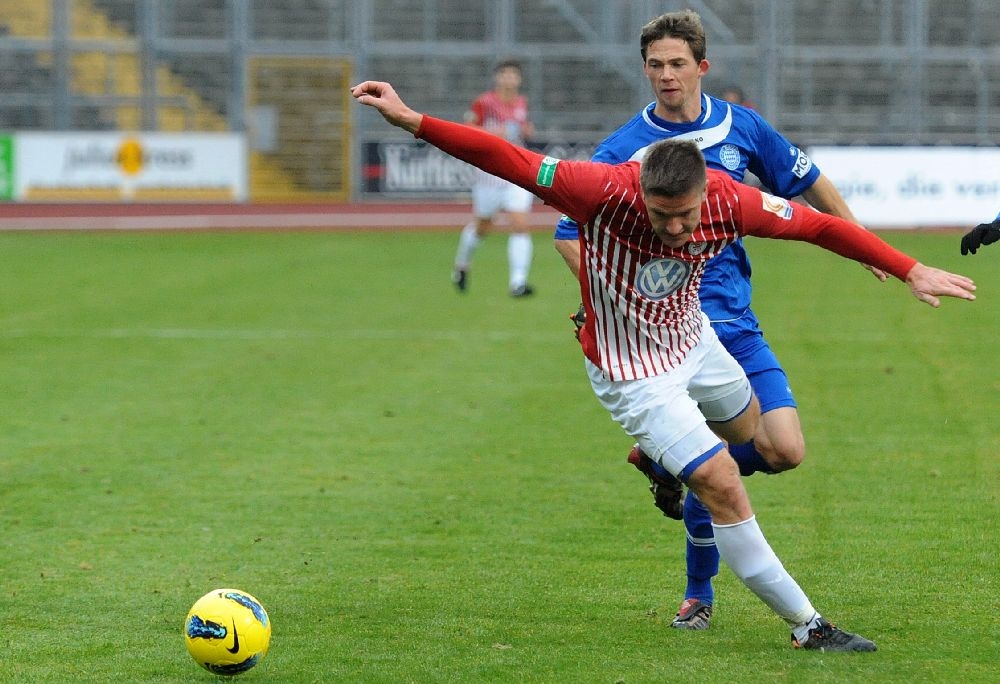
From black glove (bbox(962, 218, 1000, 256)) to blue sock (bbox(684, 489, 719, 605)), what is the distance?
127 cm

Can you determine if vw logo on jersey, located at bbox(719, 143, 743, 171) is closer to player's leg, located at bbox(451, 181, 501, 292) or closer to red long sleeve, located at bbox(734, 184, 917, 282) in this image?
red long sleeve, located at bbox(734, 184, 917, 282)

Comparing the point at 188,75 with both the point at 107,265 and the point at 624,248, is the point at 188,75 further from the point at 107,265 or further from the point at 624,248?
the point at 624,248

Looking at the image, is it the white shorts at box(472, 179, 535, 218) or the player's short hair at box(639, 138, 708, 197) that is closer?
the player's short hair at box(639, 138, 708, 197)

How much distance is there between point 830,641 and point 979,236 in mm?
1514

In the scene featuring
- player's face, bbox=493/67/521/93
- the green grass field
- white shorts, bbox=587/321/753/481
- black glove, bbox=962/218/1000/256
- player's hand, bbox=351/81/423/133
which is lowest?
Result: the green grass field

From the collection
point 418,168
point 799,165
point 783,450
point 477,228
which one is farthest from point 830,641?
point 418,168

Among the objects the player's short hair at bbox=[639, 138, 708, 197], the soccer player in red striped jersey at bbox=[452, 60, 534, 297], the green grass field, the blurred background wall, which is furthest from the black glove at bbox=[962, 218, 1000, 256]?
the blurred background wall

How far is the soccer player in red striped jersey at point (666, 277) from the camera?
4902 millimetres

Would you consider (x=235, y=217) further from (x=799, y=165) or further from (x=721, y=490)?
(x=721, y=490)

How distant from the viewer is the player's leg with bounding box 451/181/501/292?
656 inches

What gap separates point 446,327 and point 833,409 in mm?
4752

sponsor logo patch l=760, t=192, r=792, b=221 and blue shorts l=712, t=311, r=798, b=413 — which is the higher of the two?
sponsor logo patch l=760, t=192, r=792, b=221

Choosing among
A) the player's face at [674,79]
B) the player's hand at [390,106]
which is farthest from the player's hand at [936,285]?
the player's hand at [390,106]

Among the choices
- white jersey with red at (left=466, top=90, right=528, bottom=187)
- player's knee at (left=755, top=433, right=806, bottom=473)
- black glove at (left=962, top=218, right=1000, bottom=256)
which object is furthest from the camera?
white jersey with red at (left=466, top=90, right=528, bottom=187)
